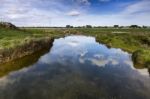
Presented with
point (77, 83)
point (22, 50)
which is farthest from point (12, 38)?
point (77, 83)

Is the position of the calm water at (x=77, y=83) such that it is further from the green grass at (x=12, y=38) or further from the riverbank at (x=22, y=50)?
the green grass at (x=12, y=38)

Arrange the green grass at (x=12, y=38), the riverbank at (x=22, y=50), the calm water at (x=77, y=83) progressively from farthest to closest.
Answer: the green grass at (x=12, y=38)
the riverbank at (x=22, y=50)
the calm water at (x=77, y=83)

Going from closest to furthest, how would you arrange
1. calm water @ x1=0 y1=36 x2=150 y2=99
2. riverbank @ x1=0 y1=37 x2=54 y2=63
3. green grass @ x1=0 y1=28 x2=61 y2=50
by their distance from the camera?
calm water @ x1=0 y1=36 x2=150 y2=99, riverbank @ x1=0 y1=37 x2=54 y2=63, green grass @ x1=0 y1=28 x2=61 y2=50

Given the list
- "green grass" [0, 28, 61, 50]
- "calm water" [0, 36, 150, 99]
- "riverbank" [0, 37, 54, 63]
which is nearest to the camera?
"calm water" [0, 36, 150, 99]

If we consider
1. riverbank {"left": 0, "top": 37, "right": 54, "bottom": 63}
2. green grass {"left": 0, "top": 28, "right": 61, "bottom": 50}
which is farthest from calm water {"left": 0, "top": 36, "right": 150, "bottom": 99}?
green grass {"left": 0, "top": 28, "right": 61, "bottom": 50}

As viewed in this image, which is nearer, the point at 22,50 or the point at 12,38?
the point at 22,50

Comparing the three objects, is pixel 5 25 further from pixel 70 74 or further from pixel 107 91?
pixel 107 91

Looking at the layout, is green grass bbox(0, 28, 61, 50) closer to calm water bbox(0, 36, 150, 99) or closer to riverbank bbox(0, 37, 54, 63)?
riverbank bbox(0, 37, 54, 63)

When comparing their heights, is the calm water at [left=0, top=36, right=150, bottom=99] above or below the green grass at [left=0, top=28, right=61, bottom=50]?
below

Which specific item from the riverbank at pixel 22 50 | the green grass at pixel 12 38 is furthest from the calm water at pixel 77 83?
the green grass at pixel 12 38

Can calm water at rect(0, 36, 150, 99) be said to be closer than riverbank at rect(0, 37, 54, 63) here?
Yes

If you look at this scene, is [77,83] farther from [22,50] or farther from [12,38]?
[12,38]

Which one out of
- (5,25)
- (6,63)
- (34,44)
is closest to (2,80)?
(6,63)

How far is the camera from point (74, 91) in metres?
23.5
